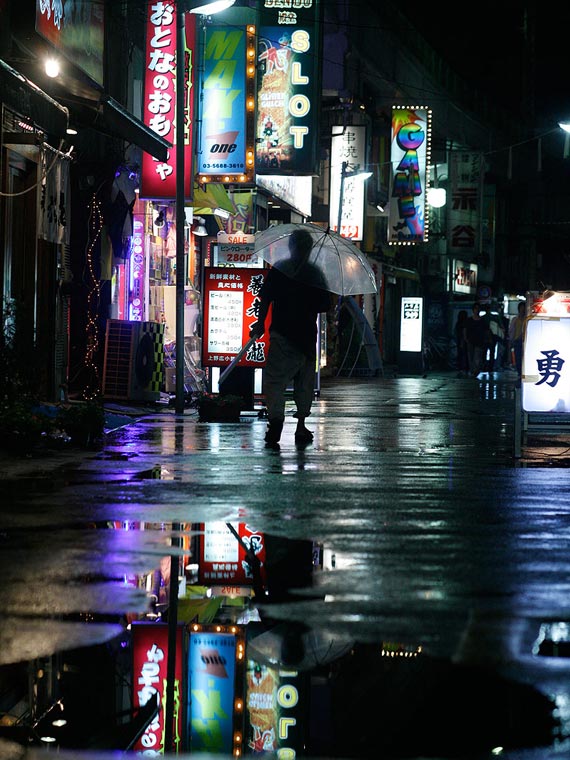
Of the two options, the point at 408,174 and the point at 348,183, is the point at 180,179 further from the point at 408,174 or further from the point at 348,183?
the point at 408,174

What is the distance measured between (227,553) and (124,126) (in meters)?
11.4

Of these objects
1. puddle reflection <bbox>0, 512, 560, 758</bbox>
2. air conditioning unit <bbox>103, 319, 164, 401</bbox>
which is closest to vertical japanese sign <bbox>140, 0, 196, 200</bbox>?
air conditioning unit <bbox>103, 319, 164, 401</bbox>

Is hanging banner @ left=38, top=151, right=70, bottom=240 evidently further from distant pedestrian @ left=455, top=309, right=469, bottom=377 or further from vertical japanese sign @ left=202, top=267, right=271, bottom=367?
distant pedestrian @ left=455, top=309, right=469, bottom=377

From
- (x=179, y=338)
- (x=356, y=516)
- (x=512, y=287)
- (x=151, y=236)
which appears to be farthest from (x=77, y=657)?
(x=512, y=287)

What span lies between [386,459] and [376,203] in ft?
119

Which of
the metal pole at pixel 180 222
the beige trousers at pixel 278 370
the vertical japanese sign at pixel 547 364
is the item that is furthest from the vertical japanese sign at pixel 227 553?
the metal pole at pixel 180 222

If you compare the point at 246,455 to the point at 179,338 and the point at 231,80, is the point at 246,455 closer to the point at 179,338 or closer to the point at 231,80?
the point at 179,338

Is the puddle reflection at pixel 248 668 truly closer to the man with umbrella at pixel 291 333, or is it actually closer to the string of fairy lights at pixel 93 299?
the man with umbrella at pixel 291 333

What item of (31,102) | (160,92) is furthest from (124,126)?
(160,92)

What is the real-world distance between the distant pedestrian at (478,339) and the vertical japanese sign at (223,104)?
17.6 metres

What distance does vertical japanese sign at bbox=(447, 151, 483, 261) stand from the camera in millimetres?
56500

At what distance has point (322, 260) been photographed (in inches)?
600

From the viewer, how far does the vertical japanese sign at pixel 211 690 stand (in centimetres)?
371

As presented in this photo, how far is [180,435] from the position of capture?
15.0 meters
